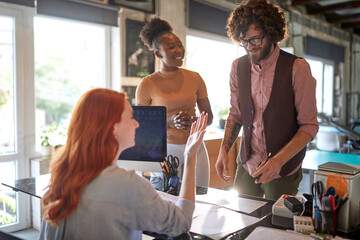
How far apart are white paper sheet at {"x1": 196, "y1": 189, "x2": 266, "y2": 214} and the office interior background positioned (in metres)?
1.57

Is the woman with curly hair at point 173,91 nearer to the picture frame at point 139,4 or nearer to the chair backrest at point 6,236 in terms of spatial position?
the chair backrest at point 6,236

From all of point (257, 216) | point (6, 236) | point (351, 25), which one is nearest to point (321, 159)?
point (257, 216)

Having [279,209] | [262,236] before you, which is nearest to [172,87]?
[279,209]

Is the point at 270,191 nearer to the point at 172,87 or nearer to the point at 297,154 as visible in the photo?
the point at 297,154

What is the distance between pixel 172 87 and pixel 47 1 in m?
2.01

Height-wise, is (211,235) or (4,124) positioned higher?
(4,124)

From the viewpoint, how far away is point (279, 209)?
1427 millimetres

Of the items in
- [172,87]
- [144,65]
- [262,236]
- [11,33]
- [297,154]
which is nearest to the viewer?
[262,236]

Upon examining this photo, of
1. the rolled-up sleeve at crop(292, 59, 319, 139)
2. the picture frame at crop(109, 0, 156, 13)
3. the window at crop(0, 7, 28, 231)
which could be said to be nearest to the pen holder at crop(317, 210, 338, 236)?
the rolled-up sleeve at crop(292, 59, 319, 139)

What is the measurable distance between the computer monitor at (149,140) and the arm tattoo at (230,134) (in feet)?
1.10

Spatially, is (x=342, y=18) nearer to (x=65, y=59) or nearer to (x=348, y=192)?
(x=65, y=59)

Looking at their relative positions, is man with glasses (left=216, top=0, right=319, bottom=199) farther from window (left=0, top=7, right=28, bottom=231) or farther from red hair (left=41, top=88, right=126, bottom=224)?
window (left=0, top=7, right=28, bottom=231)

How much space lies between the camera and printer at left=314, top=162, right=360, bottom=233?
1246 mm

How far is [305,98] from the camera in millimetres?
1642
